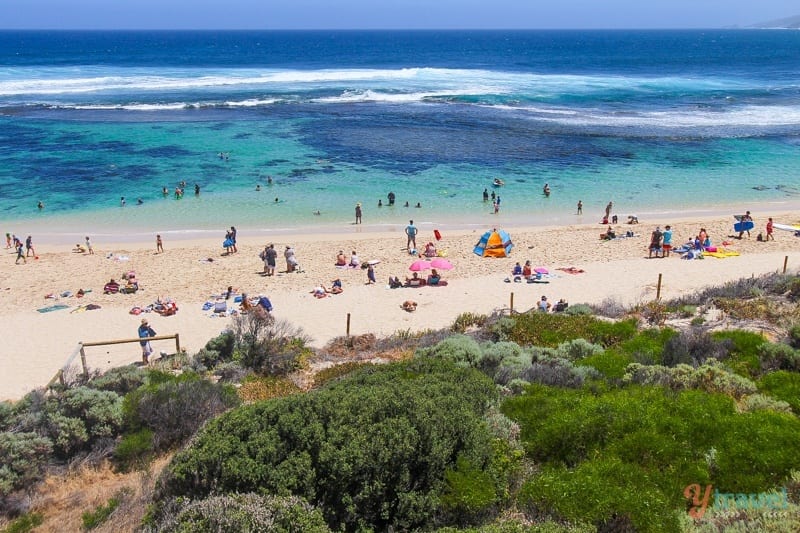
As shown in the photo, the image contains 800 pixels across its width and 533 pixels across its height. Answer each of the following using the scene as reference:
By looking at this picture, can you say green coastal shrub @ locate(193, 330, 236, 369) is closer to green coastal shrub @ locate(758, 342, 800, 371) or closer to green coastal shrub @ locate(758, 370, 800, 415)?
green coastal shrub @ locate(758, 370, 800, 415)

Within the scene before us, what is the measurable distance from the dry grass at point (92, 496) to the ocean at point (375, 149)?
1840cm

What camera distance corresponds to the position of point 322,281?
2091 centimetres

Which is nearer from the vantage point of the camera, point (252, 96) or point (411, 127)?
point (411, 127)

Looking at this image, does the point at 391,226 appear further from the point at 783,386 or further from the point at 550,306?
the point at 783,386

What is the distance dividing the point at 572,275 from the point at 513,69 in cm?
7642

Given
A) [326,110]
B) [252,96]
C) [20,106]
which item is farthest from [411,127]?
[20,106]

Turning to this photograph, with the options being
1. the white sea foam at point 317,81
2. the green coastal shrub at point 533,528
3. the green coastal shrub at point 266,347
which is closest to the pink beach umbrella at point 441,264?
the green coastal shrub at point 266,347

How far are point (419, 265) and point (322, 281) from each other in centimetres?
317

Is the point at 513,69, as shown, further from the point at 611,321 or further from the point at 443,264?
the point at 611,321

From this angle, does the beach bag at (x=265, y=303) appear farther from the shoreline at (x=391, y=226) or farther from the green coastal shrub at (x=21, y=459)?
the green coastal shrub at (x=21, y=459)

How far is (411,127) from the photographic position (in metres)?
47.1

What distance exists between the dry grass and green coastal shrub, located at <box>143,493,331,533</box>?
1745 mm

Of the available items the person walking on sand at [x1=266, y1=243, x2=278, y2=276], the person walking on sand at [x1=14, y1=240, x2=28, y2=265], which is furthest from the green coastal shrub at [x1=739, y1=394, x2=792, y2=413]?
the person walking on sand at [x1=14, y1=240, x2=28, y2=265]

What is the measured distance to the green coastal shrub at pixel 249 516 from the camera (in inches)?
228
